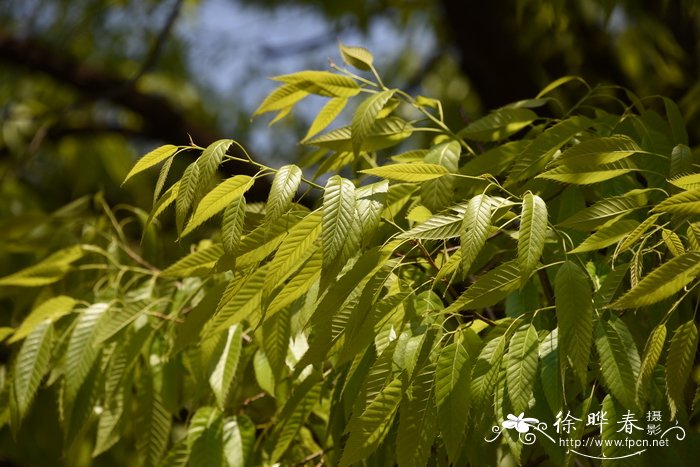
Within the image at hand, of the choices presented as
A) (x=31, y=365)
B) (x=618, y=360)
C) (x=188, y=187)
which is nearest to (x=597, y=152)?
(x=618, y=360)

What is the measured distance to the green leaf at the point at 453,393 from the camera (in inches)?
37.8

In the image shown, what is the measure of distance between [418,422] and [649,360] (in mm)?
279

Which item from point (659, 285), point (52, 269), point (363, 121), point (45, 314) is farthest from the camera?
point (52, 269)

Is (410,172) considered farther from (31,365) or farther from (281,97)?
(31,365)

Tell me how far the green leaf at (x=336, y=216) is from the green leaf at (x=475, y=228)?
14cm

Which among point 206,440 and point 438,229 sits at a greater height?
point 438,229

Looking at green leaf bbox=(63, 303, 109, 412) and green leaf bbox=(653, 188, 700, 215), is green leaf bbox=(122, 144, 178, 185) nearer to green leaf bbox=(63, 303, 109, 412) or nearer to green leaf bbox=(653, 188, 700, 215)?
green leaf bbox=(63, 303, 109, 412)

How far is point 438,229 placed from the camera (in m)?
1.01

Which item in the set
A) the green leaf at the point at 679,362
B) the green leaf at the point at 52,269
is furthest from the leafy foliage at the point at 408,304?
the green leaf at the point at 52,269

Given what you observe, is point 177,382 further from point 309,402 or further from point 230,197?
point 230,197

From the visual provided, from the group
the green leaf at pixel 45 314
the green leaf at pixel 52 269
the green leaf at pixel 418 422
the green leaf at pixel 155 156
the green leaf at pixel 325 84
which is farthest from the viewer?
the green leaf at pixel 52 269

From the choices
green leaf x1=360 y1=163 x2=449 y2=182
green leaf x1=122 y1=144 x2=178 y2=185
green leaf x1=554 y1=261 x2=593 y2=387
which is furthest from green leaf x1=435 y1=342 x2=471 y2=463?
green leaf x1=122 y1=144 x2=178 y2=185

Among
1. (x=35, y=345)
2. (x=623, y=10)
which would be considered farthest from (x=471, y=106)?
(x=35, y=345)

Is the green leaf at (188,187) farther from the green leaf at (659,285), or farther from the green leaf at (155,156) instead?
the green leaf at (659,285)
